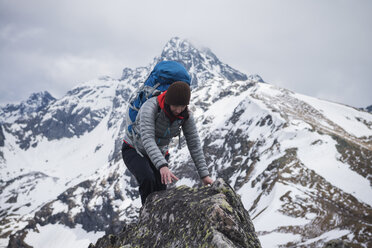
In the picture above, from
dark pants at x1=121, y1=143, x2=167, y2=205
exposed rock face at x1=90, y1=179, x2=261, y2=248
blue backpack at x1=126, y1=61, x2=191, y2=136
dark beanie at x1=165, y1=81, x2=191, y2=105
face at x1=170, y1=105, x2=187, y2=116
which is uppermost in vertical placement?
blue backpack at x1=126, y1=61, x2=191, y2=136

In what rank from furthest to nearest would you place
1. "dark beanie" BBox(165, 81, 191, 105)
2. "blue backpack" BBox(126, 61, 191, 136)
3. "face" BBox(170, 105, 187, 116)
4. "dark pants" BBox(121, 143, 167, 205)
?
"blue backpack" BBox(126, 61, 191, 136), "dark pants" BBox(121, 143, 167, 205), "face" BBox(170, 105, 187, 116), "dark beanie" BBox(165, 81, 191, 105)

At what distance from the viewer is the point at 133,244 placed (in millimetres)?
6164

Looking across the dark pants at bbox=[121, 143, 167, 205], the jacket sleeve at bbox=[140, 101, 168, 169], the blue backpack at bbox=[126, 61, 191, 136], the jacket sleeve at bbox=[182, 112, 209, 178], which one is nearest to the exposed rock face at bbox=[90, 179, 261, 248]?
the dark pants at bbox=[121, 143, 167, 205]

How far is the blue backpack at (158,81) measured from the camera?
23.5ft

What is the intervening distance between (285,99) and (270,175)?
90594 millimetres

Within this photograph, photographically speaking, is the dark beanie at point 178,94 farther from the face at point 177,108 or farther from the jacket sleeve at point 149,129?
the jacket sleeve at point 149,129

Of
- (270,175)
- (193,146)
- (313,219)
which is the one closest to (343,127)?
(270,175)

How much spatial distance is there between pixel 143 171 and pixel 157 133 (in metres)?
1.15

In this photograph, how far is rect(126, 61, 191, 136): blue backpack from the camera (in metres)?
7.16

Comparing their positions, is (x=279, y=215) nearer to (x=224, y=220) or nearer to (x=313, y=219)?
(x=313, y=219)

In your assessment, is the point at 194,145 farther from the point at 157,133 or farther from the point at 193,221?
the point at 193,221

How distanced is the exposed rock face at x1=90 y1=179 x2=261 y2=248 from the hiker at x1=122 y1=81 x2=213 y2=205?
24.4 inches

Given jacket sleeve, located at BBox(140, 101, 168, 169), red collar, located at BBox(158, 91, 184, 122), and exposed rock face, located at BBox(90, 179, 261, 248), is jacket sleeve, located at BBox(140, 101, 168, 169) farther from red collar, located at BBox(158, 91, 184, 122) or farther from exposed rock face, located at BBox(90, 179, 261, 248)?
exposed rock face, located at BBox(90, 179, 261, 248)

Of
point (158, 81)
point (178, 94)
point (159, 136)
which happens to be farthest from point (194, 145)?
point (158, 81)
